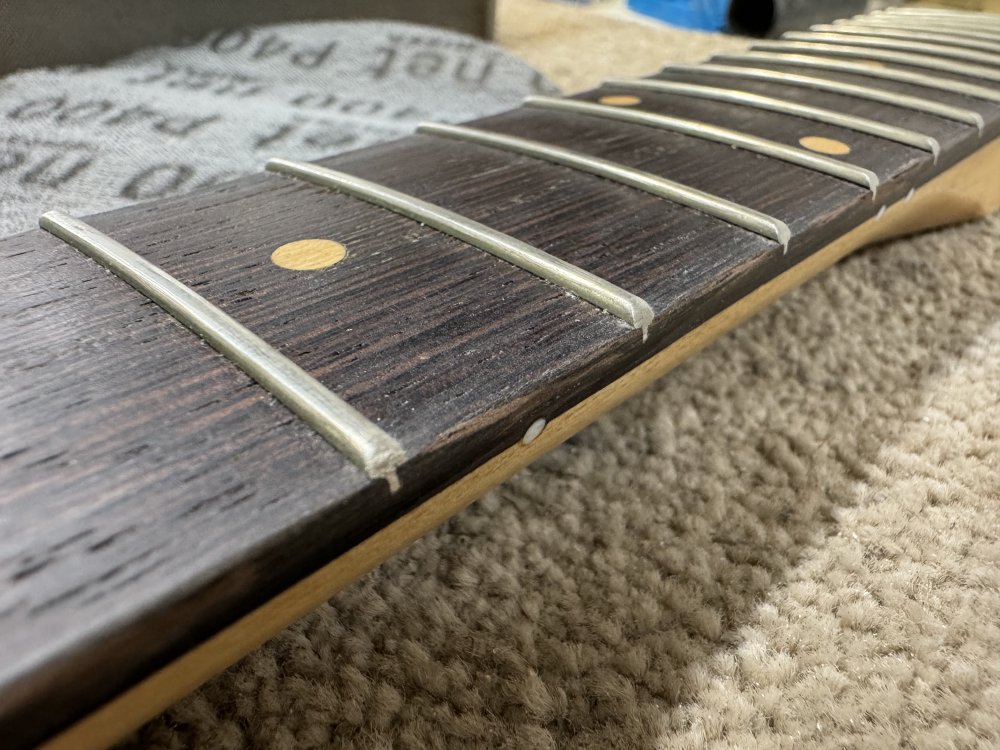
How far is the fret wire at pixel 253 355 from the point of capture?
374mm

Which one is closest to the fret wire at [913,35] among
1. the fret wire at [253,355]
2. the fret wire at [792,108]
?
the fret wire at [792,108]

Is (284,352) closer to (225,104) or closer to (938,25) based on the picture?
(225,104)

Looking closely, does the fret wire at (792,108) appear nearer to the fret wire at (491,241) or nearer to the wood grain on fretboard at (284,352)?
the wood grain on fretboard at (284,352)

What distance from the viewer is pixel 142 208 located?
613 millimetres

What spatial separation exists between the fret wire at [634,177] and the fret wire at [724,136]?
15cm

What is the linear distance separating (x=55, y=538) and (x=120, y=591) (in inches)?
1.8

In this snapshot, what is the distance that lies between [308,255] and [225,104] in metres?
Answer: 0.85

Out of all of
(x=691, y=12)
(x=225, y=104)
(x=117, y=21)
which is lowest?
(x=691, y=12)

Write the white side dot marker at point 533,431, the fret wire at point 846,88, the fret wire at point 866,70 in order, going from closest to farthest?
the white side dot marker at point 533,431, the fret wire at point 846,88, the fret wire at point 866,70

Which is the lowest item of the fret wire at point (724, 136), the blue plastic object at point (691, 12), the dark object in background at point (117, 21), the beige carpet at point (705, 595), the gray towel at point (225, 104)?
the beige carpet at point (705, 595)

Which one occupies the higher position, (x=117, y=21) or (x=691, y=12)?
(x=117, y=21)

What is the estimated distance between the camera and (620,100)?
977mm

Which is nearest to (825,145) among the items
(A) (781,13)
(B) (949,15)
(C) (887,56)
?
(C) (887,56)

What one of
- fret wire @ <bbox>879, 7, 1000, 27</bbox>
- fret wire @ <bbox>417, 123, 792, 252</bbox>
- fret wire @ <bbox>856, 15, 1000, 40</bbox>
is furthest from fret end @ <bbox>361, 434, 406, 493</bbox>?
fret wire @ <bbox>879, 7, 1000, 27</bbox>
